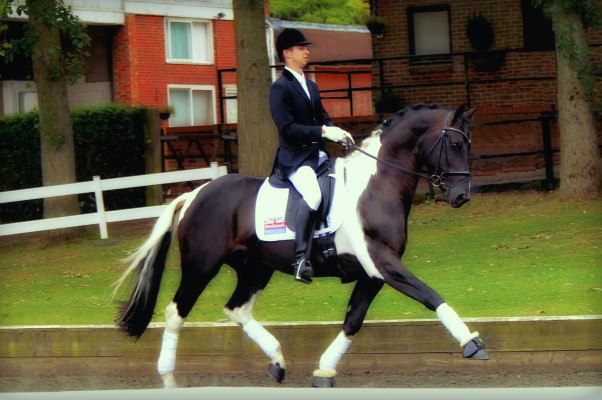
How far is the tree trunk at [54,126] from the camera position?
21.0m

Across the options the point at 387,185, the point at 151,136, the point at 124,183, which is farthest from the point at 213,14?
the point at 387,185

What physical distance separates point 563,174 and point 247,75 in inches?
208

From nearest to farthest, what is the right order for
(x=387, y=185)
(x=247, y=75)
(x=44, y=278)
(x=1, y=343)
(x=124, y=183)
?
1. (x=387, y=185)
2. (x=1, y=343)
3. (x=44, y=278)
4. (x=247, y=75)
5. (x=124, y=183)

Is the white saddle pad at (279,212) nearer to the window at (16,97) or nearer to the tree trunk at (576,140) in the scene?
the tree trunk at (576,140)

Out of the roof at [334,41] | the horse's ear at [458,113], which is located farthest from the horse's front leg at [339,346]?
the roof at [334,41]

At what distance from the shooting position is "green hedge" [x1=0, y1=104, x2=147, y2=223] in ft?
80.1

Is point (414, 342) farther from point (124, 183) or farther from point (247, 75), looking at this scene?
point (124, 183)

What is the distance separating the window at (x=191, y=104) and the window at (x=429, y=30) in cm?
1012

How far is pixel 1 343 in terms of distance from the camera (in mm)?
11836

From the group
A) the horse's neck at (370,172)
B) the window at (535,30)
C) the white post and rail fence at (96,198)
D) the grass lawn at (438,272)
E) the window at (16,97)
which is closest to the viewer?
the horse's neck at (370,172)

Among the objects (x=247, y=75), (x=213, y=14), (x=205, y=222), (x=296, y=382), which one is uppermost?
(x=213, y=14)

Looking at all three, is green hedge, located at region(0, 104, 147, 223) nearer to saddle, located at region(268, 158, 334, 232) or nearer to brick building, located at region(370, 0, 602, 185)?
brick building, located at region(370, 0, 602, 185)

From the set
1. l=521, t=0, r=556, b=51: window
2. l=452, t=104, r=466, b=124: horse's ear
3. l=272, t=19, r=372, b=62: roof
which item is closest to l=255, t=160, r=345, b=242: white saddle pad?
l=452, t=104, r=466, b=124: horse's ear

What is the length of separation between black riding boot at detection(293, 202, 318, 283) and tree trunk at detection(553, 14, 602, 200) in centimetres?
1102
